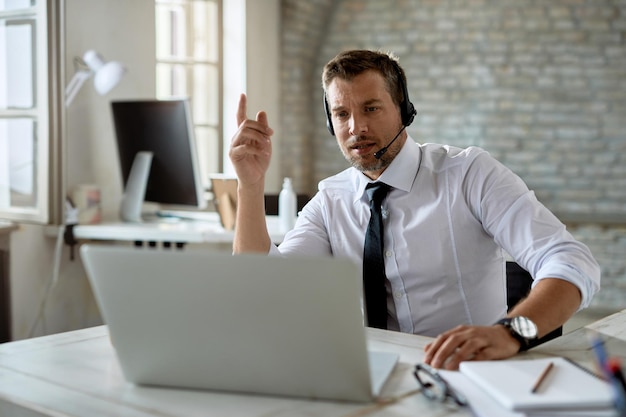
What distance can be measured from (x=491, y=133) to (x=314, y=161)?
138cm

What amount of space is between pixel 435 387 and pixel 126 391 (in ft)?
1.45

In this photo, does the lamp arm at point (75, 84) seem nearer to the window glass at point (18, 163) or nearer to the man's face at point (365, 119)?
the window glass at point (18, 163)

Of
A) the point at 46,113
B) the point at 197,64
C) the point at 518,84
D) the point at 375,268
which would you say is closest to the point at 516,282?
the point at 375,268

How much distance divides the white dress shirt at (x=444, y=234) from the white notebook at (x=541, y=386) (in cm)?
61

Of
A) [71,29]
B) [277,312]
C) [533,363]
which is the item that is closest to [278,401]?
[277,312]

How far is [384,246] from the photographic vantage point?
1.92m

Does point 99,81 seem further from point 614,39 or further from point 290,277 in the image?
point 614,39

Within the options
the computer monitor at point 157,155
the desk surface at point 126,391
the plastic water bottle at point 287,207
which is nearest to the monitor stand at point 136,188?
the computer monitor at point 157,155

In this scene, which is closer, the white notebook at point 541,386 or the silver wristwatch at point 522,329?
the white notebook at point 541,386

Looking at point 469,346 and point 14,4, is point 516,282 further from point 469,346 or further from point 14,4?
point 14,4

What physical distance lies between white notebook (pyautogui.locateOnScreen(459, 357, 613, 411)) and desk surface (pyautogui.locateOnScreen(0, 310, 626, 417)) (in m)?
0.07

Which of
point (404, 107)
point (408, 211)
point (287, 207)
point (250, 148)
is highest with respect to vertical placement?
point (404, 107)

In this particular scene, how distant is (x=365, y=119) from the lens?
6.41 feet

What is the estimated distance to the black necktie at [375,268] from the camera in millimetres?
1866
